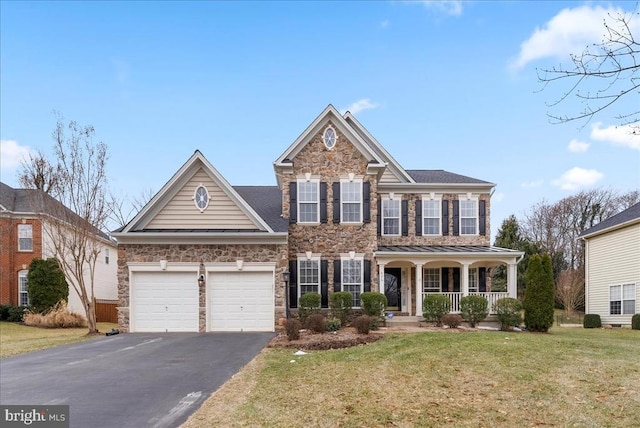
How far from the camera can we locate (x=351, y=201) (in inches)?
729

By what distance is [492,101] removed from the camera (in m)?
15.6

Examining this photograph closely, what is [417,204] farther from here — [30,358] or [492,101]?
[30,358]

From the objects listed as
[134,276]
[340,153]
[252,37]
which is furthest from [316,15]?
[134,276]

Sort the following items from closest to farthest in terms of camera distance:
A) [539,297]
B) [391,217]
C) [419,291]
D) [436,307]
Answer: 1. [539,297]
2. [436,307]
3. [419,291]
4. [391,217]

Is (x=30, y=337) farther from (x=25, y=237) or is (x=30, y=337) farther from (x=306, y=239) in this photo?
(x=306, y=239)

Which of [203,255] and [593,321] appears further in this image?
[593,321]

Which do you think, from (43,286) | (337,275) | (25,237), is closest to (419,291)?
(337,275)

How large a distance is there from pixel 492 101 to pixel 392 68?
3962 millimetres

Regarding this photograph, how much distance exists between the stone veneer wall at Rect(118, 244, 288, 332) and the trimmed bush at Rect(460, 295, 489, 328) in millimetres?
6719

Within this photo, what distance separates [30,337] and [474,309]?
60.4ft

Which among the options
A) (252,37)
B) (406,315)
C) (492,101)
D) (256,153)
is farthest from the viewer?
(256,153)

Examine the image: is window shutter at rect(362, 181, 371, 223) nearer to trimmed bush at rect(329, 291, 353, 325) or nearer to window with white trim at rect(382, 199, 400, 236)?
window with white trim at rect(382, 199, 400, 236)

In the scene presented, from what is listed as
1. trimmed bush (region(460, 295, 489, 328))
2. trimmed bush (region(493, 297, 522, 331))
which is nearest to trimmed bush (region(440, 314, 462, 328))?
trimmed bush (region(460, 295, 489, 328))

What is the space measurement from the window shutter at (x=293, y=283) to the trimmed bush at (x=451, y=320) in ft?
18.7
